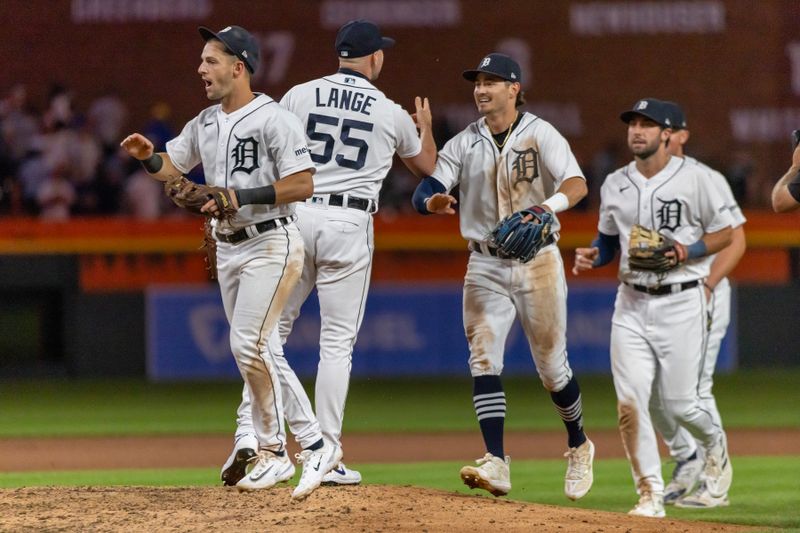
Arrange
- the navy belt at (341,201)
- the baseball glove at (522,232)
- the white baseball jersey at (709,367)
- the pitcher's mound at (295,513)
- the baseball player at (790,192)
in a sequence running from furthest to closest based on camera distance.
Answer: the white baseball jersey at (709,367)
the navy belt at (341,201)
the baseball glove at (522,232)
the pitcher's mound at (295,513)
the baseball player at (790,192)

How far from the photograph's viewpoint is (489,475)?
6570mm

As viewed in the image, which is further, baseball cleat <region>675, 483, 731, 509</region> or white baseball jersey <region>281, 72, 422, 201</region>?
baseball cleat <region>675, 483, 731, 509</region>

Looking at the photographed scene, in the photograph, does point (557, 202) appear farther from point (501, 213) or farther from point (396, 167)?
point (396, 167)

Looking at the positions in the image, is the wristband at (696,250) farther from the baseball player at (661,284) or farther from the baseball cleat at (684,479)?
the baseball cleat at (684,479)

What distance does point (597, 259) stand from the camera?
23.8ft

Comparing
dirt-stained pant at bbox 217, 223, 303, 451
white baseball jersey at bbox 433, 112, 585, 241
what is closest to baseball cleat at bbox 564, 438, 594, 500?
white baseball jersey at bbox 433, 112, 585, 241

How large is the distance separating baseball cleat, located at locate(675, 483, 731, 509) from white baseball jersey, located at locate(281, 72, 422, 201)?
247 cm

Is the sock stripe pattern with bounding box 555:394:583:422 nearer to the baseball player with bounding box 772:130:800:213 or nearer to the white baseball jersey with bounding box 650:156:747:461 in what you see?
the white baseball jersey with bounding box 650:156:747:461

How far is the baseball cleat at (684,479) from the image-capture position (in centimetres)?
756

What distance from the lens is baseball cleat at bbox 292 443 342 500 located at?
236 inches

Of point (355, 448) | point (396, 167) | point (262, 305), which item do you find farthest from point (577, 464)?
point (396, 167)

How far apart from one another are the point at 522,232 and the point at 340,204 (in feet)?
2.97

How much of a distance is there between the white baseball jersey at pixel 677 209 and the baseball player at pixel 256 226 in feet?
6.29

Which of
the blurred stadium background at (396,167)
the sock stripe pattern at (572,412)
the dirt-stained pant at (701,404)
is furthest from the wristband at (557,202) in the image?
the blurred stadium background at (396,167)
